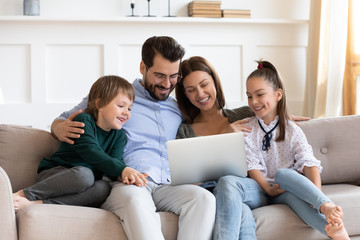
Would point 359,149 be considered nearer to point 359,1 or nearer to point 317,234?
point 317,234

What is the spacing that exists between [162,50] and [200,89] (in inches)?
9.8

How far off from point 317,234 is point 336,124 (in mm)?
677

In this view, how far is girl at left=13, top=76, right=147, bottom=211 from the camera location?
1.80 meters

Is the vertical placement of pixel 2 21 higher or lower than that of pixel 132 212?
higher

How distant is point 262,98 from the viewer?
2162 mm

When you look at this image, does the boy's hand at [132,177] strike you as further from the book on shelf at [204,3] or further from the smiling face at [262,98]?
the book on shelf at [204,3]

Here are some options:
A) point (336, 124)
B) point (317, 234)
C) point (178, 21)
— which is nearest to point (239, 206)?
point (317, 234)

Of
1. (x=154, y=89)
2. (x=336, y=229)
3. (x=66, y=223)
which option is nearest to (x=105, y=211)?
(x=66, y=223)

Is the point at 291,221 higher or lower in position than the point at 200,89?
lower

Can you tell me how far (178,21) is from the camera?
4039 millimetres

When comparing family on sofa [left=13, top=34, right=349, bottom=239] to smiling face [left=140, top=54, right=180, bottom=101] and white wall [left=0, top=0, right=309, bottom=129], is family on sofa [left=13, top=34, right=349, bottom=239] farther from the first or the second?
white wall [left=0, top=0, right=309, bottom=129]

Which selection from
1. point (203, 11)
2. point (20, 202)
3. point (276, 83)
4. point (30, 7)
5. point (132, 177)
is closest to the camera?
point (20, 202)

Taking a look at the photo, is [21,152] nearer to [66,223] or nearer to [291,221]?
[66,223]

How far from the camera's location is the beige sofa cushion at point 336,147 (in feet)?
7.52
